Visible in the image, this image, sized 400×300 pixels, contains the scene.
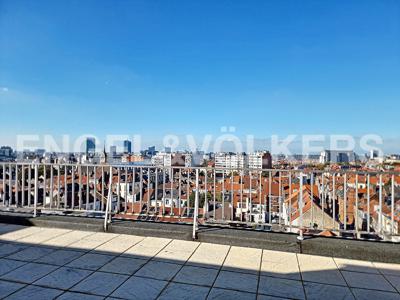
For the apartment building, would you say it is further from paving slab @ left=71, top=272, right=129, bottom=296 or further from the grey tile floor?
paving slab @ left=71, top=272, right=129, bottom=296

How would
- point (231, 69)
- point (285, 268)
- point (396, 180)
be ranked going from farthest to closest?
point (231, 69) → point (396, 180) → point (285, 268)

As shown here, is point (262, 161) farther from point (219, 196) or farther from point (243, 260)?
point (243, 260)

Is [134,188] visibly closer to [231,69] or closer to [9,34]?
[9,34]

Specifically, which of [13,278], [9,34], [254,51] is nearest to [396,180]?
[13,278]

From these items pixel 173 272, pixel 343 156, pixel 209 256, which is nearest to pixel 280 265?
pixel 209 256

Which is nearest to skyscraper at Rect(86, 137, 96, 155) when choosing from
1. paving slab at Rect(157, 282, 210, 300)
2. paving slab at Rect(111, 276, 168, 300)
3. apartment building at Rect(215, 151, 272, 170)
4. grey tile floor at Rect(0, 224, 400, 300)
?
grey tile floor at Rect(0, 224, 400, 300)

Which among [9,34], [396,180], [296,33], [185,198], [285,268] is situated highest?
[296,33]

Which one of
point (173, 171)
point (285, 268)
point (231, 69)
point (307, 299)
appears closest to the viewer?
point (307, 299)
